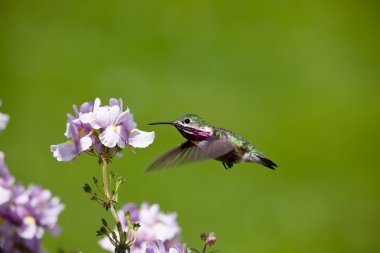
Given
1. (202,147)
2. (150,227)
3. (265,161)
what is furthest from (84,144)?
(265,161)

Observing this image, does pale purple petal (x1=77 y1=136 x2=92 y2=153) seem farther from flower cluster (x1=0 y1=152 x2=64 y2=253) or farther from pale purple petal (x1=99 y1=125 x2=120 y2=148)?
flower cluster (x1=0 y1=152 x2=64 y2=253)

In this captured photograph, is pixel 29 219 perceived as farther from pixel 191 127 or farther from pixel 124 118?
pixel 191 127

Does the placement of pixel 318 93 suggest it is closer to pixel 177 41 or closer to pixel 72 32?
pixel 177 41

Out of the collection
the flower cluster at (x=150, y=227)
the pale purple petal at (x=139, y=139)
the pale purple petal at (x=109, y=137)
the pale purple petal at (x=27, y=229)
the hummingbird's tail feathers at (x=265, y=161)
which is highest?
the pale purple petal at (x=109, y=137)

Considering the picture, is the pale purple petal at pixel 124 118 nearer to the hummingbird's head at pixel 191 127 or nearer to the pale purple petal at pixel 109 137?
the pale purple petal at pixel 109 137

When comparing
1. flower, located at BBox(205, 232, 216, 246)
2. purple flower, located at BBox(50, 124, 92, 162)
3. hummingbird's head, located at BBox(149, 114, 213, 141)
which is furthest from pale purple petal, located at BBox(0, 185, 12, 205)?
hummingbird's head, located at BBox(149, 114, 213, 141)

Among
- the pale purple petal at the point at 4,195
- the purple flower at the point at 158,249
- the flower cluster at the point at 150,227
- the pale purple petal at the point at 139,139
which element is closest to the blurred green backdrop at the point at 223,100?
the flower cluster at the point at 150,227

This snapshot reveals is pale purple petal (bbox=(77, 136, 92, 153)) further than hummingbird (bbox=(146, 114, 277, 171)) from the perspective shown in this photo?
No

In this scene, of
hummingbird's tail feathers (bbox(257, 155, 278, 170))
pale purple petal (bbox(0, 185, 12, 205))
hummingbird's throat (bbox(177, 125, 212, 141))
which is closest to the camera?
pale purple petal (bbox(0, 185, 12, 205))
